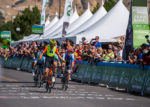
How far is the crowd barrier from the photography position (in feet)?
54.7

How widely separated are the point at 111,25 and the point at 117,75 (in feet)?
34.7

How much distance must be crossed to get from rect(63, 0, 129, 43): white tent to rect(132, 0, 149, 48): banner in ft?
31.2

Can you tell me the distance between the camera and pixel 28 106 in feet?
39.5

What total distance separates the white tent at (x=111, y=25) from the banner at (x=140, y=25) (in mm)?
9496

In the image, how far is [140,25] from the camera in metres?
18.8

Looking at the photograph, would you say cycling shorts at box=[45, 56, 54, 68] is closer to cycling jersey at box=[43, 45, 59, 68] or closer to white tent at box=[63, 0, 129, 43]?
cycling jersey at box=[43, 45, 59, 68]

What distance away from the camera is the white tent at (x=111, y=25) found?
94.8ft

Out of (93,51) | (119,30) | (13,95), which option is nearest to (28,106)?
(13,95)

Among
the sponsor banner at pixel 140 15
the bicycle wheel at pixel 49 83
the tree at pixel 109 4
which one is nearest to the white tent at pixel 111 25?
the sponsor banner at pixel 140 15

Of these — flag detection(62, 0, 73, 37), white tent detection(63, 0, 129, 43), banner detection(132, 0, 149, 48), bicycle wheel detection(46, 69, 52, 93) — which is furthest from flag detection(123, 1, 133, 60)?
flag detection(62, 0, 73, 37)

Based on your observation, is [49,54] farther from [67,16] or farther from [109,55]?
[67,16]

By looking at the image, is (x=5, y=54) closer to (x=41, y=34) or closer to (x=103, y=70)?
(x=41, y=34)

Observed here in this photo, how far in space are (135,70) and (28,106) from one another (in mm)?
6454

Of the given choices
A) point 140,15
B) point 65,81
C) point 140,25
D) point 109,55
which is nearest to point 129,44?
point 140,25
